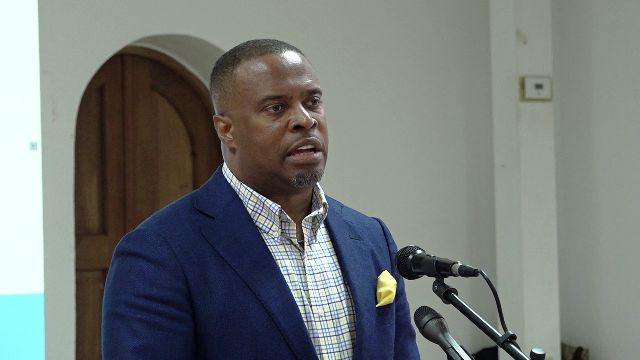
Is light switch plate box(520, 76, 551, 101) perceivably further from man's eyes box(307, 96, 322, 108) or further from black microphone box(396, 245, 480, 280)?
black microphone box(396, 245, 480, 280)

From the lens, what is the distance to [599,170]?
4.45 m

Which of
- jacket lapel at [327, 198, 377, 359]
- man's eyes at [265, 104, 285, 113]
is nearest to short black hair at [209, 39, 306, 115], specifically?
man's eyes at [265, 104, 285, 113]

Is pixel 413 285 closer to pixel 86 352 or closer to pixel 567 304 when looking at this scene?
pixel 567 304

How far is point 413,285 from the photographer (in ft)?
14.8

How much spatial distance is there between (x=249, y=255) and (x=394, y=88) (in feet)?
10.5

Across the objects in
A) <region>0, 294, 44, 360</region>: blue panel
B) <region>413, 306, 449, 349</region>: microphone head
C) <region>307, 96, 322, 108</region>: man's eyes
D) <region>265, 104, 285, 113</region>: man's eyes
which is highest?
<region>307, 96, 322, 108</region>: man's eyes

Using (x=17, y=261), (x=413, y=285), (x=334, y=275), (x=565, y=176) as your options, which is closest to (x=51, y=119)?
(x=17, y=261)

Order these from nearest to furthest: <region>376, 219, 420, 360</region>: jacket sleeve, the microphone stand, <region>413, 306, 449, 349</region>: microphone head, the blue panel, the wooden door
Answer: the microphone stand < <region>413, 306, 449, 349</region>: microphone head < <region>376, 219, 420, 360</region>: jacket sleeve < the blue panel < the wooden door

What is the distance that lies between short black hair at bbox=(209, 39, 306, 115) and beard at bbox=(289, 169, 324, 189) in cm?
22

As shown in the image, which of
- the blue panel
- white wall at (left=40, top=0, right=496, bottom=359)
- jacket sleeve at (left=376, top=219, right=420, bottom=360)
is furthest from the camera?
white wall at (left=40, top=0, right=496, bottom=359)

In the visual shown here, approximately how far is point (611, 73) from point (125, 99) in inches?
97.9

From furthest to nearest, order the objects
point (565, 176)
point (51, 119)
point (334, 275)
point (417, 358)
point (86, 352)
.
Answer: point (565, 176), point (86, 352), point (51, 119), point (417, 358), point (334, 275)

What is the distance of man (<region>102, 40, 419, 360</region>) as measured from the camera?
4.56 ft

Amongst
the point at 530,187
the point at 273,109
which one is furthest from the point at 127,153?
the point at 273,109
